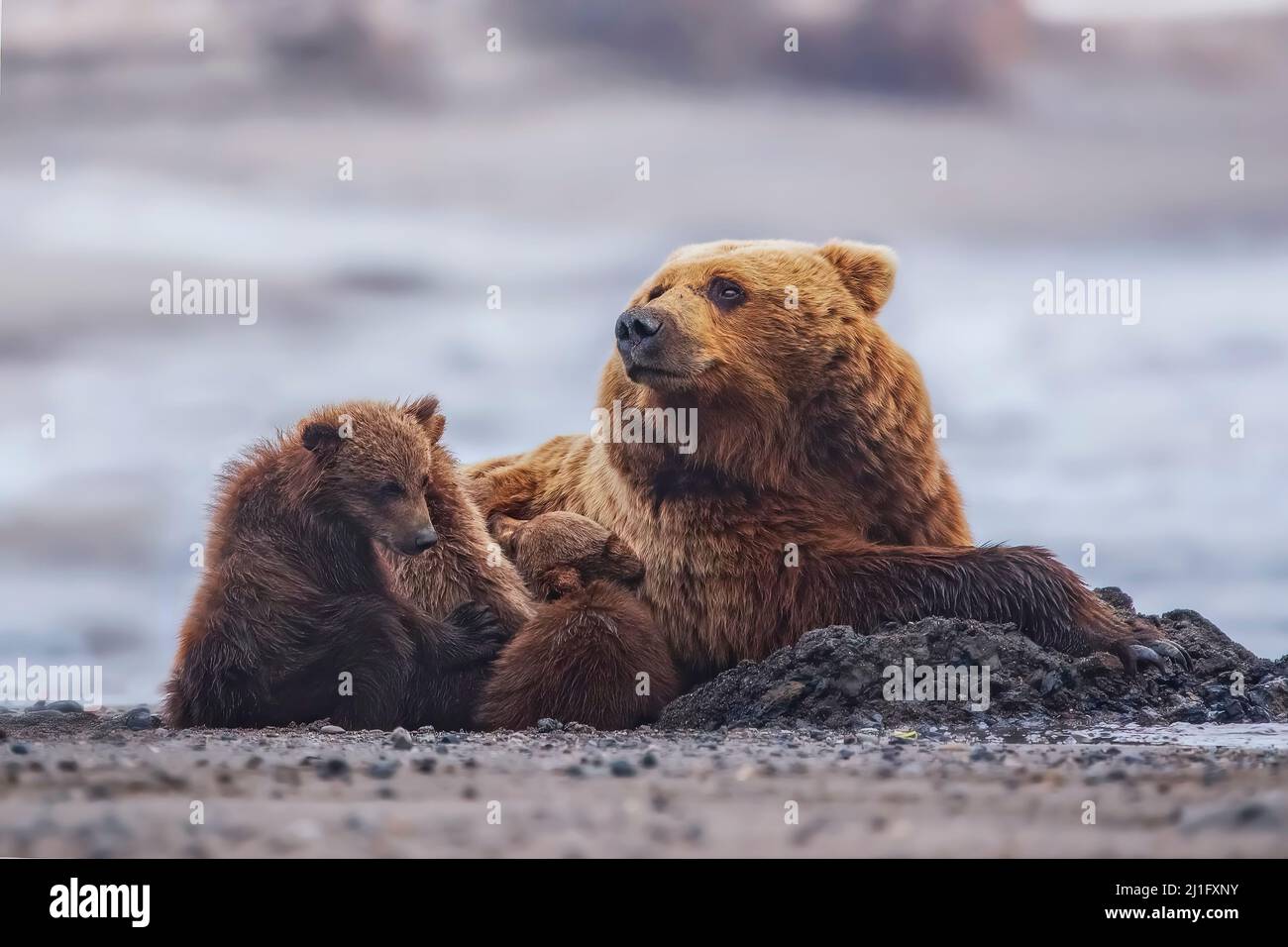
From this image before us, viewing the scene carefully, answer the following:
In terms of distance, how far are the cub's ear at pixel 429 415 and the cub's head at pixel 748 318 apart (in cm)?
121

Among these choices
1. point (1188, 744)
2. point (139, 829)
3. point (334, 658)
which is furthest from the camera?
point (334, 658)

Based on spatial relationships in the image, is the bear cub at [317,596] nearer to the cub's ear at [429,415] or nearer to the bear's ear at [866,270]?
the cub's ear at [429,415]

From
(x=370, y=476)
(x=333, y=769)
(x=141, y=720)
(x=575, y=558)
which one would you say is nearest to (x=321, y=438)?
(x=370, y=476)

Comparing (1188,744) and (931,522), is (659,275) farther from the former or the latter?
(1188,744)

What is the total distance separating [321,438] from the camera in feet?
29.1

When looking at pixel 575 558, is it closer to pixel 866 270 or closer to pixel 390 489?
pixel 390 489

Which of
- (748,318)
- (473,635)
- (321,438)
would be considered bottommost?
(473,635)

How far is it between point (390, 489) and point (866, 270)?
3.63 metres

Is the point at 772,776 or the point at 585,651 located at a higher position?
the point at 585,651

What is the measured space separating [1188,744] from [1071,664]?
1.55m

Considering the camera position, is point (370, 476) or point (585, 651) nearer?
point (370, 476)

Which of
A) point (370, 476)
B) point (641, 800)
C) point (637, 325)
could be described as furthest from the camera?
point (637, 325)

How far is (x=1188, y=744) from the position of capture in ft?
24.9
